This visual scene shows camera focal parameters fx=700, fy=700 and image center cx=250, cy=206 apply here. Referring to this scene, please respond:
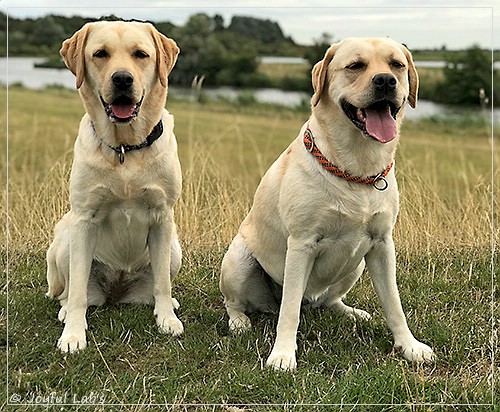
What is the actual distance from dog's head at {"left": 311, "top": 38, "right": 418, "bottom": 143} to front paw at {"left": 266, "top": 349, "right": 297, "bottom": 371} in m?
1.18

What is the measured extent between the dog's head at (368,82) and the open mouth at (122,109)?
0.97m

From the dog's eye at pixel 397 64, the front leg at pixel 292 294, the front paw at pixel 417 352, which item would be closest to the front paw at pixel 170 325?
the front leg at pixel 292 294

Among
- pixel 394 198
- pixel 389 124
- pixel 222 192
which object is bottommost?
pixel 222 192

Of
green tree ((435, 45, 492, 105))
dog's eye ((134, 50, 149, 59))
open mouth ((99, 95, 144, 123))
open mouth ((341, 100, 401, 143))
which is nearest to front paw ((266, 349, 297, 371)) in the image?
open mouth ((341, 100, 401, 143))

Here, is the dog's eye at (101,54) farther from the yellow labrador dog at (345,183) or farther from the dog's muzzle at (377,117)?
the dog's muzzle at (377,117)

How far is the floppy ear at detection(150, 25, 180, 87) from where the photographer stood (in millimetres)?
3830

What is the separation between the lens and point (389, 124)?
3.49 m

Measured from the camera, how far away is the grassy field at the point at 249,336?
3330 millimetres

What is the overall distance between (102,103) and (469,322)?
245 cm

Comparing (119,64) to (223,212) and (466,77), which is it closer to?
(223,212)

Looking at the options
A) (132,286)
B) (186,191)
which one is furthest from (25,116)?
(132,286)

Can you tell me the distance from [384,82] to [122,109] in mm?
1391

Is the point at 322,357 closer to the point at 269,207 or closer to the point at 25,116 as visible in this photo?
the point at 269,207
